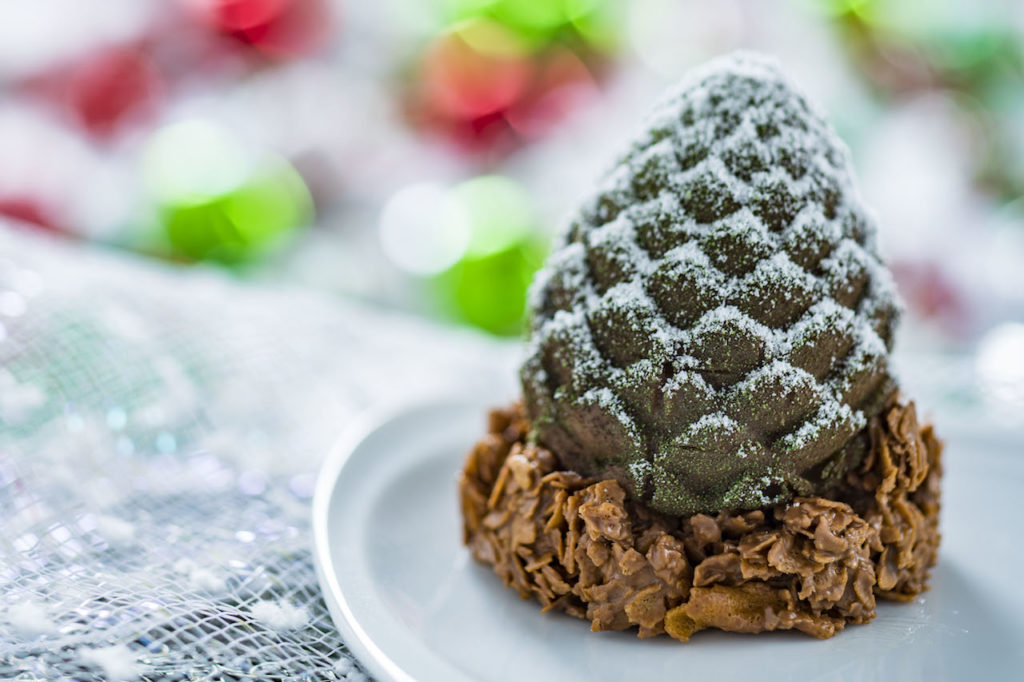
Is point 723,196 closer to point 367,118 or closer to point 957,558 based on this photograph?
point 957,558

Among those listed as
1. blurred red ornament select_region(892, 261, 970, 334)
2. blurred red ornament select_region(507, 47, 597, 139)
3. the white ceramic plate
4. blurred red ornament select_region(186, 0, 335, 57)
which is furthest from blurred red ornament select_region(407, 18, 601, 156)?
the white ceramic plate

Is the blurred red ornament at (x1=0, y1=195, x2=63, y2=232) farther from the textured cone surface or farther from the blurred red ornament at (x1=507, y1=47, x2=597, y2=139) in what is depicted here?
the textured cone surface

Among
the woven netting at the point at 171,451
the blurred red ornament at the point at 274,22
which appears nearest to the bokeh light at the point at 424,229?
the woven netting at the point at 171,451

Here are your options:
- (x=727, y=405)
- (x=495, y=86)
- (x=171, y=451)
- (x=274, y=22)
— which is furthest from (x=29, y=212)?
(x=727, y=405)

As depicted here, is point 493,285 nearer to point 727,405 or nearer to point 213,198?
point 213,198

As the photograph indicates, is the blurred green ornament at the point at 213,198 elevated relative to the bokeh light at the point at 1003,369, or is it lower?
lower

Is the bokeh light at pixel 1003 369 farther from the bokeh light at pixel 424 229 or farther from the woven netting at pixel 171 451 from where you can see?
the bokeh light at pixel 424 229

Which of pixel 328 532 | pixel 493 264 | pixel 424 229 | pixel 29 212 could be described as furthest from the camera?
pixel 424 229
